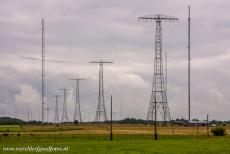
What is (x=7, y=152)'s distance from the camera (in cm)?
5272

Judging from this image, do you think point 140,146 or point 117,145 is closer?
point 140,146

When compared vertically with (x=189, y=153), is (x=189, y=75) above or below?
above

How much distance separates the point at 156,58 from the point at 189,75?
15.1m

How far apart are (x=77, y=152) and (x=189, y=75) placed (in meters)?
67.7

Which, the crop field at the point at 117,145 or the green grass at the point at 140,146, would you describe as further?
the crop field at the point at 117,145

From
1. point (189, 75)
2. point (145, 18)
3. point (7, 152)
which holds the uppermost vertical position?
point (145, 18)

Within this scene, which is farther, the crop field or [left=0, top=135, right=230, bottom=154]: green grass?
the crop field

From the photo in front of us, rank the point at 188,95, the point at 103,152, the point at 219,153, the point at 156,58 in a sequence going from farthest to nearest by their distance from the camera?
the point at 188,95 → the point at 156,58 → the point at 103,152 → the point at 219,153

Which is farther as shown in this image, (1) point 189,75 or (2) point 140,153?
(1) point 189,75

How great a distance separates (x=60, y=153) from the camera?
1984 inches

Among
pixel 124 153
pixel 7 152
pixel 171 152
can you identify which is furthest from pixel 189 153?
pixel 7 152

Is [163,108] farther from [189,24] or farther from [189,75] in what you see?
[189,24]

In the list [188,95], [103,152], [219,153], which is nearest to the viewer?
[219,153]

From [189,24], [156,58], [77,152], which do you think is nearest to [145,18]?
[156,58]
